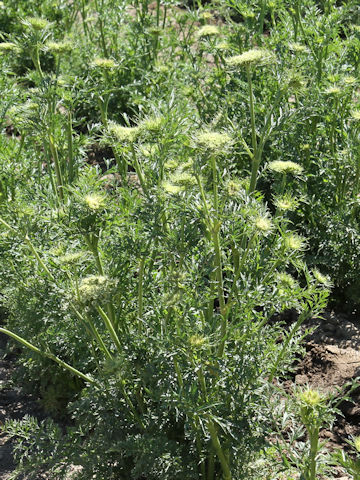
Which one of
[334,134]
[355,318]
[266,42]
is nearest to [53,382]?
[355,318]

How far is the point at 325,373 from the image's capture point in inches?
127

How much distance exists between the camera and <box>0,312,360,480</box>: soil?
9.78 ft

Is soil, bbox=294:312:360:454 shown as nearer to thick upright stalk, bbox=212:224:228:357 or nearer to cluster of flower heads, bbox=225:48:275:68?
thick upright stalk, bbox=212:224:228:357

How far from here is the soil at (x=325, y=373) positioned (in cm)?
298

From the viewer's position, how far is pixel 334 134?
369cm

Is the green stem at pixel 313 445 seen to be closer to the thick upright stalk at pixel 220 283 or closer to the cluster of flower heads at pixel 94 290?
the thick upright stalk at pixel 220 283

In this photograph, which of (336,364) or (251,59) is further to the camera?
(336,364)

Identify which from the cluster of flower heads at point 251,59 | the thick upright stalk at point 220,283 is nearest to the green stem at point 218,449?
the thick upright stalk at point 220,283

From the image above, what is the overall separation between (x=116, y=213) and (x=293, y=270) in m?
1.74

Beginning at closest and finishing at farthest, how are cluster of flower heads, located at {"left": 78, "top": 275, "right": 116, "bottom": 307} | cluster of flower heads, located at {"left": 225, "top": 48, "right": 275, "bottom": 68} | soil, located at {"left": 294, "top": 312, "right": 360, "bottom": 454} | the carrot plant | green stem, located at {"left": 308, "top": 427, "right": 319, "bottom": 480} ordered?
green stem, located at {"left": 308, "top": 427, "right": 319, "bottom": 480}, cluster of flower heads, located at {"left": 78, "top": 275, "right": 116, "bottom": 307}, the carrot plant, cluster of flower heads, located at {"left": 225, "top": 48, "right": 275, "bottom": 68}, soil, located at {"left": 294, "top": 312, "right": 360, "bottom": 454}

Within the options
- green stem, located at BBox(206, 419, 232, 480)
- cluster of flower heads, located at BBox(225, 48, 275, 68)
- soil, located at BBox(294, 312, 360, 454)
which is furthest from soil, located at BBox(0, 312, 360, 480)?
cluster of flower heads, located at BBox(225, 48, 275, 68)

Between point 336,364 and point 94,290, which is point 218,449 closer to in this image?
point 94,290

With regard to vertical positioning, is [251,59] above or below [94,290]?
above

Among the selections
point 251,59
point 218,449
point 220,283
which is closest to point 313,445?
point 218,449
